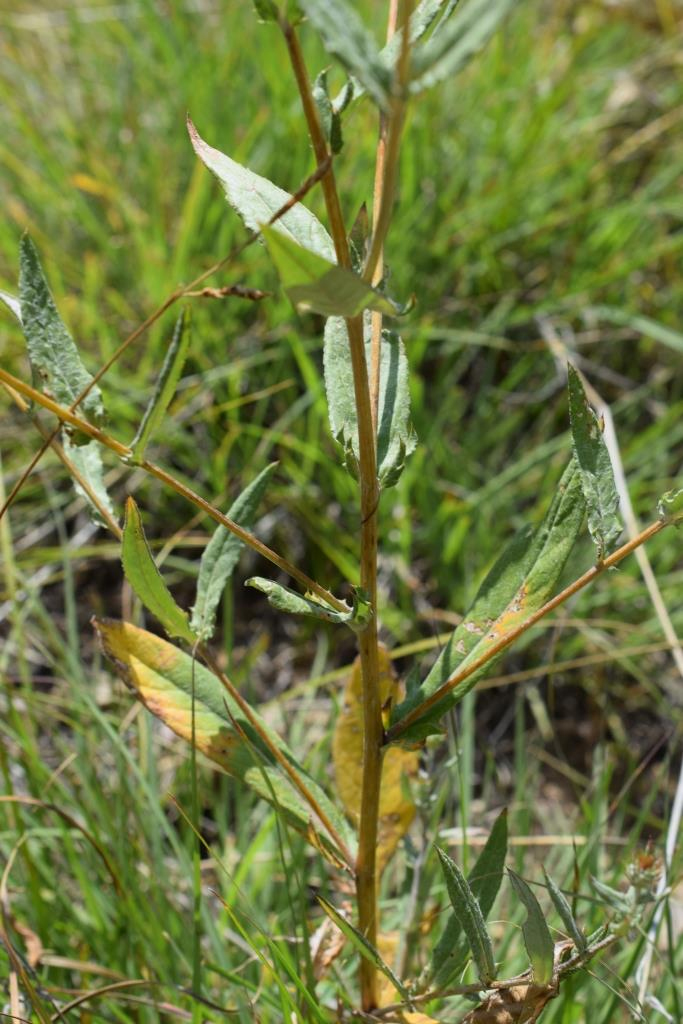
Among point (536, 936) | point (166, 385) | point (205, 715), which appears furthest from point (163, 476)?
point (536, 936)

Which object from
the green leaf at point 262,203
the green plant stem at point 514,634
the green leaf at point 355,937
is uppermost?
the green leaf at point 262,203

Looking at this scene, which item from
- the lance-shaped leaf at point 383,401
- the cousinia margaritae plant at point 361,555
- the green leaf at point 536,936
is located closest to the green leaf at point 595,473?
the cousinia margaritae plant at point 361,555

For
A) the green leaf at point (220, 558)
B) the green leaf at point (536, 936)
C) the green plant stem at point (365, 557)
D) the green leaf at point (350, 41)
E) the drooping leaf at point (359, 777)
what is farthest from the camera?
the drooping leaf at point (359, 777)

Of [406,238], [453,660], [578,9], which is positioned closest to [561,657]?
[406,238]

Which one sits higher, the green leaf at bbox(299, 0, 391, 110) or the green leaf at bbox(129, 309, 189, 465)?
the green leaf at bbox(299, 0, 391, 110)

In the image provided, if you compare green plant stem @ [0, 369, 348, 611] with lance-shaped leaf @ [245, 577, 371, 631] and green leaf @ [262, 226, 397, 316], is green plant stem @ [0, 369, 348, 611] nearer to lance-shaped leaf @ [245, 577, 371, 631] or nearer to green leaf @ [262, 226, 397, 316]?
lance-shaped leaf @ [245, 577, 371, 631]

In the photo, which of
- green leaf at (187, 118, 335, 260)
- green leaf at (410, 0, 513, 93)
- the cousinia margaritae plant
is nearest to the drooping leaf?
the cousinia margaritae plant

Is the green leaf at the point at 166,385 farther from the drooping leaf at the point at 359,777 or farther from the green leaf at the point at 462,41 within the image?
the drooping leaf at the point at 359,777
